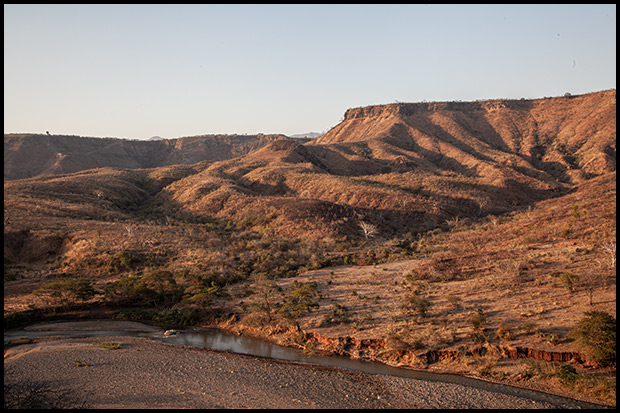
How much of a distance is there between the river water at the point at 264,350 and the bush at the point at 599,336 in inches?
102

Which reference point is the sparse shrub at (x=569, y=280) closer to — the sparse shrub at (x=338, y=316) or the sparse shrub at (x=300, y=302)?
the sparse shrub at (x=338, y=316)

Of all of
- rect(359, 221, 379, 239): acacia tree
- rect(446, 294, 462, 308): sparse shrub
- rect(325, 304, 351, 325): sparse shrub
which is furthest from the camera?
rect(359, 221, 379, 239): acacia tree

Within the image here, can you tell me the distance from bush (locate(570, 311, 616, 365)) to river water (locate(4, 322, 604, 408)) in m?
2.59

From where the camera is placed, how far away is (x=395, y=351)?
20391mm

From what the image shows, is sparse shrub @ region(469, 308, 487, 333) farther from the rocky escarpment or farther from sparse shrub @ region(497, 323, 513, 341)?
the rocky escarpment

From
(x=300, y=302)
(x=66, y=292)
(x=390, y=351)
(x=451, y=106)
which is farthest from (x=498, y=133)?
(x=66, y=292)

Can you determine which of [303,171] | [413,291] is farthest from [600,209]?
[303,171]

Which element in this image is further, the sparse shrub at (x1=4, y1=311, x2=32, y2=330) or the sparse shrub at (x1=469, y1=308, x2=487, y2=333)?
the sparse shrub at (x1=4, y1=311, x2=32, y2=330)

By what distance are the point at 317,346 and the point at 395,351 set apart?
469 cm

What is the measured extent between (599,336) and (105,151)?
524ft

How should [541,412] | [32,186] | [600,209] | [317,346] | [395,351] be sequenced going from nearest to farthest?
1. [541,412]
2. [395,351]
3. [317,346]
4. [600,209]
5. [32,186]

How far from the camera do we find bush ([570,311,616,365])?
53.7 ft

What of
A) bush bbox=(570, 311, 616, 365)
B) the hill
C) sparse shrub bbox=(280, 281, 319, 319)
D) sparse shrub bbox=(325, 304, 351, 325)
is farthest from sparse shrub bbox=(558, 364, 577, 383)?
sparse shrub bbox=(280, 281, 319, 319)

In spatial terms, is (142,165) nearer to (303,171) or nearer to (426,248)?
(303,171)
